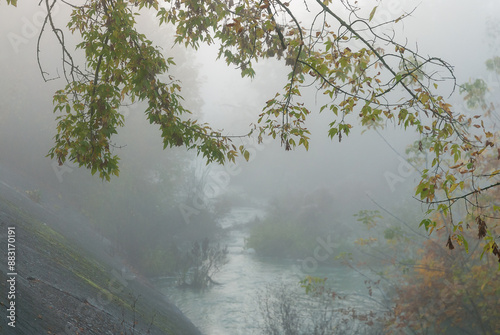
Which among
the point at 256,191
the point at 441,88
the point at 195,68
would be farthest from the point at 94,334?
the point at 441,88

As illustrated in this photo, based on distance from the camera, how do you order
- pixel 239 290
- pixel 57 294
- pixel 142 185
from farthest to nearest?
1. pixel 142 185
2. pixel 239 290
3. pixel 57 294

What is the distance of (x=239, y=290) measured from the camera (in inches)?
653

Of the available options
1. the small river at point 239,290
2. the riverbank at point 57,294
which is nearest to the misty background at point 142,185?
the small river at point 239,290

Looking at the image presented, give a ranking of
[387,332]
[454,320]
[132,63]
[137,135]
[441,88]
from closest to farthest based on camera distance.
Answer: [132,63] < [454,320] < [387,332] < [137,135] < [441,88]

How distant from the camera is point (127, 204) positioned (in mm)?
20047

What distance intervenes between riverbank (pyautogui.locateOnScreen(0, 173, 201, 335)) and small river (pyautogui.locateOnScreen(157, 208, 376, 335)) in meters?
1.99

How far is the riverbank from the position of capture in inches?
207

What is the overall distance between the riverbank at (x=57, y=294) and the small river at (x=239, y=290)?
1.99m

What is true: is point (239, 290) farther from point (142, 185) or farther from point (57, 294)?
point (57, 294)

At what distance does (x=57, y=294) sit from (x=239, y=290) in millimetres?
10925

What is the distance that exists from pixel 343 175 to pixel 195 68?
1056 inches

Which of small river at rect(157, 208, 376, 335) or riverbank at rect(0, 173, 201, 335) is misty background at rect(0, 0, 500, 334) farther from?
riverbank at rect(0, 173, 201, 335)

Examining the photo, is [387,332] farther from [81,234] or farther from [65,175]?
[65,175]

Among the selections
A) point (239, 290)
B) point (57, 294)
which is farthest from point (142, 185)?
point (57, 294)
